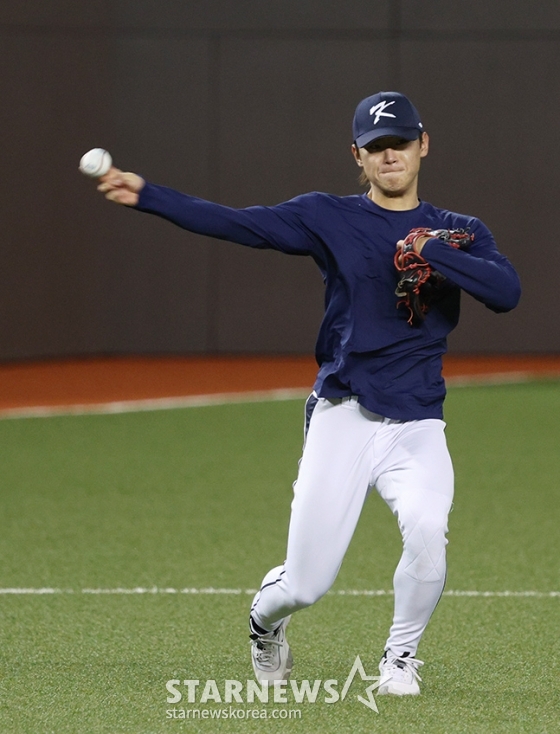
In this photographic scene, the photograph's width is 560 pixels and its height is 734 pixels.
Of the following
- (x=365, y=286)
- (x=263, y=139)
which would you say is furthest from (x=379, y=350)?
(x=263, y=139)

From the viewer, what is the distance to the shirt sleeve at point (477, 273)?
14.8 feet

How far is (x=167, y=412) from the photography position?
13852mm

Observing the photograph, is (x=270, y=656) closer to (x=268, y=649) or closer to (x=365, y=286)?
(x=268, y=649)

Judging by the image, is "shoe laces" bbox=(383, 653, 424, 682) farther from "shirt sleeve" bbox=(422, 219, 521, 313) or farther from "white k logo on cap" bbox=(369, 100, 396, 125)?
"white k logo on cap" bbox=(369, 100, 396, 125)

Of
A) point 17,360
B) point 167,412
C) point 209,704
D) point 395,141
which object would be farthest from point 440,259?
point 17,360

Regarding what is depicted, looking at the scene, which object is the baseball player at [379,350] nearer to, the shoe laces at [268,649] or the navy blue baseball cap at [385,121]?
the navy blue baseball cap at [385,121]

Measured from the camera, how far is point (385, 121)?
15.7ft

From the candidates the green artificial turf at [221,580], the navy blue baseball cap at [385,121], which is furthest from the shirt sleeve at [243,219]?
the green artificial turf at [221,580]

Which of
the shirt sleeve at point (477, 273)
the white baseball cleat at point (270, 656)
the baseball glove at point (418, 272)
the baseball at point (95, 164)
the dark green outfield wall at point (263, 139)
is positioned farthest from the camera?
the dark green outfield wall at point (263, 139)

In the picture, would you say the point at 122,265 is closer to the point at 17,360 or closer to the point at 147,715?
the point at 17,360

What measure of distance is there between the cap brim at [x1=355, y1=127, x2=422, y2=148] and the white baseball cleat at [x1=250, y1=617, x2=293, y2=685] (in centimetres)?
183

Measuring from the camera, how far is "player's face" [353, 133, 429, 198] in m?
4.77

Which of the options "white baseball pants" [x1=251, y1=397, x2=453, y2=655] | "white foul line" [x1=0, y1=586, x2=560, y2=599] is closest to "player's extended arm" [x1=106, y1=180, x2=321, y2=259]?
"white baseball pants" [x1=251, y1=397, x2=453, y2=655]

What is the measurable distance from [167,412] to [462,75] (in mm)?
8082
